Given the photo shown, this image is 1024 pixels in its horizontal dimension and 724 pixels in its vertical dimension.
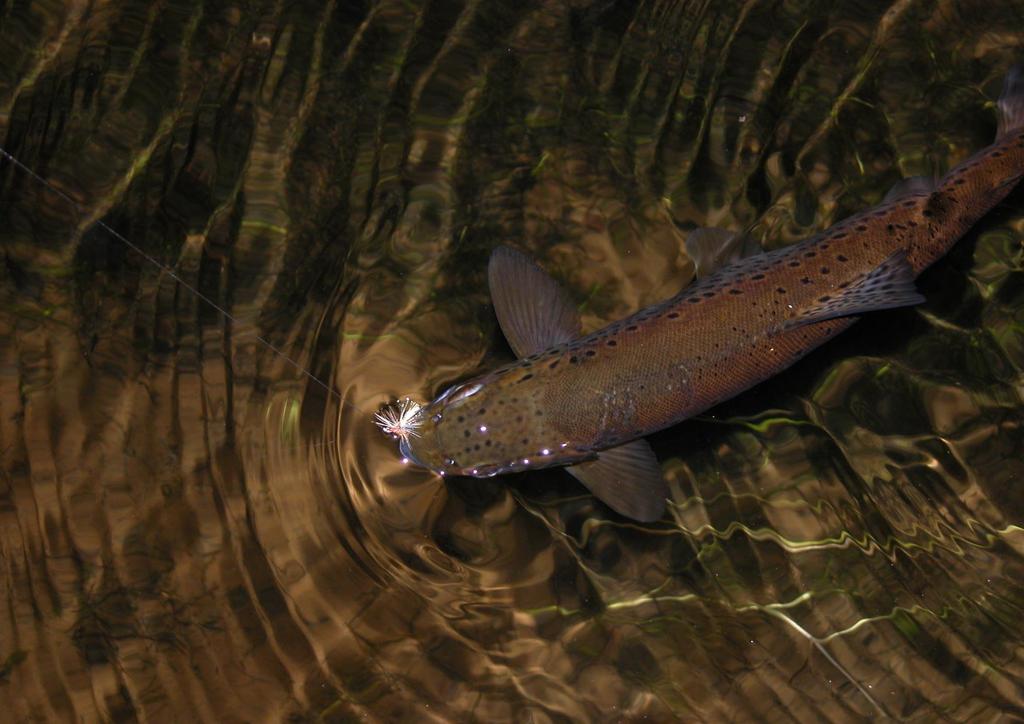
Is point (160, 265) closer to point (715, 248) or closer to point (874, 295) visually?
point (715, 248)

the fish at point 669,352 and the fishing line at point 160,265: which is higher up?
the fishing line at point 160,265

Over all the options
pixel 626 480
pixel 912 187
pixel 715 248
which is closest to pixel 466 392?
pixel 626 480

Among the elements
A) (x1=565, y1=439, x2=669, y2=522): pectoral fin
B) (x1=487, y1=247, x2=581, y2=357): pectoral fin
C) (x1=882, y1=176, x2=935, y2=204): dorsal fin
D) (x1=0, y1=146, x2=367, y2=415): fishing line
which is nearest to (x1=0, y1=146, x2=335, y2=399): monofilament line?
(x1=0, y1=146, x2=367, y2=415): fishing line

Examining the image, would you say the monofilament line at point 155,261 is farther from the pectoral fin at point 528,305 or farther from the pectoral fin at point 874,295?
the pectoral fin at point 874,295

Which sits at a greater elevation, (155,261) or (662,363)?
(155,261)

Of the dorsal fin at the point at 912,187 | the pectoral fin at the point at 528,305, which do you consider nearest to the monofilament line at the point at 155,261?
the pectoral fin at the point at 528,305

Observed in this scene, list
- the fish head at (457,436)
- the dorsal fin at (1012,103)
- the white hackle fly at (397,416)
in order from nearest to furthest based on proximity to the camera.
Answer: the fish head at (457,436)
the white hackle fly at (397,416)
the dorsal fin at (1012,103)

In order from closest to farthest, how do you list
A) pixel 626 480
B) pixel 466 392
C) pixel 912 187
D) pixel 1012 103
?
pixel 466 392 < pixel 626 480 < pixel 912 187 < pixel 1012 103
